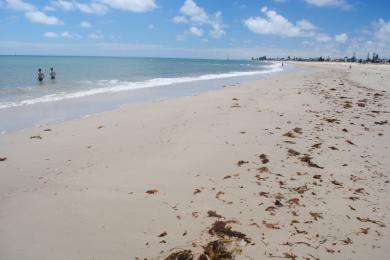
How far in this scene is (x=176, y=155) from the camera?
6.43 m

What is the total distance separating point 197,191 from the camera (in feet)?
15.8

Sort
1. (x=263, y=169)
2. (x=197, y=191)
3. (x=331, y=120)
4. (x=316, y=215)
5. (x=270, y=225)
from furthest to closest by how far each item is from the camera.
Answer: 1. (x=331, y=120)
2. (x=263, y=169)
3. (x=197, y=191)
4. (x=316, y=215)
5. (x=270, y=225)

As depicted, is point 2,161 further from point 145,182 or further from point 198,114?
point 198,114

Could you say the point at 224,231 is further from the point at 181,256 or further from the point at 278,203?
the point at 278,203

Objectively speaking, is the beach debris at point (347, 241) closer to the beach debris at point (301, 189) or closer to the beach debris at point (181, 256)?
the beach debris at point (301, 189)

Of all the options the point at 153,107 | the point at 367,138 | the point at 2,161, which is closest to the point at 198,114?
the point at 153,107

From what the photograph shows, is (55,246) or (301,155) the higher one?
(301,155)

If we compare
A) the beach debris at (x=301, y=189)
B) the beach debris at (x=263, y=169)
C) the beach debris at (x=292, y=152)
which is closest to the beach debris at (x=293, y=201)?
the beach debris at (x=301, y=189)

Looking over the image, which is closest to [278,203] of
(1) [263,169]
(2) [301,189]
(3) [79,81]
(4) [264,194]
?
(4) [264,194]

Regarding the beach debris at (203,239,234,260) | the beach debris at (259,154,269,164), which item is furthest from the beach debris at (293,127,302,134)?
the beach debris at (203,239,234,260)

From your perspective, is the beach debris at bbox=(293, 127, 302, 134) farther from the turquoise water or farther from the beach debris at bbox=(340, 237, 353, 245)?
the turquoise water

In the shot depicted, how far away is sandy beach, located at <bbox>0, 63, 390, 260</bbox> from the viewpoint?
3520 millimetres

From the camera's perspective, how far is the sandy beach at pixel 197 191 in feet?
11.5

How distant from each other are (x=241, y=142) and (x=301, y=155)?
1480 mm
